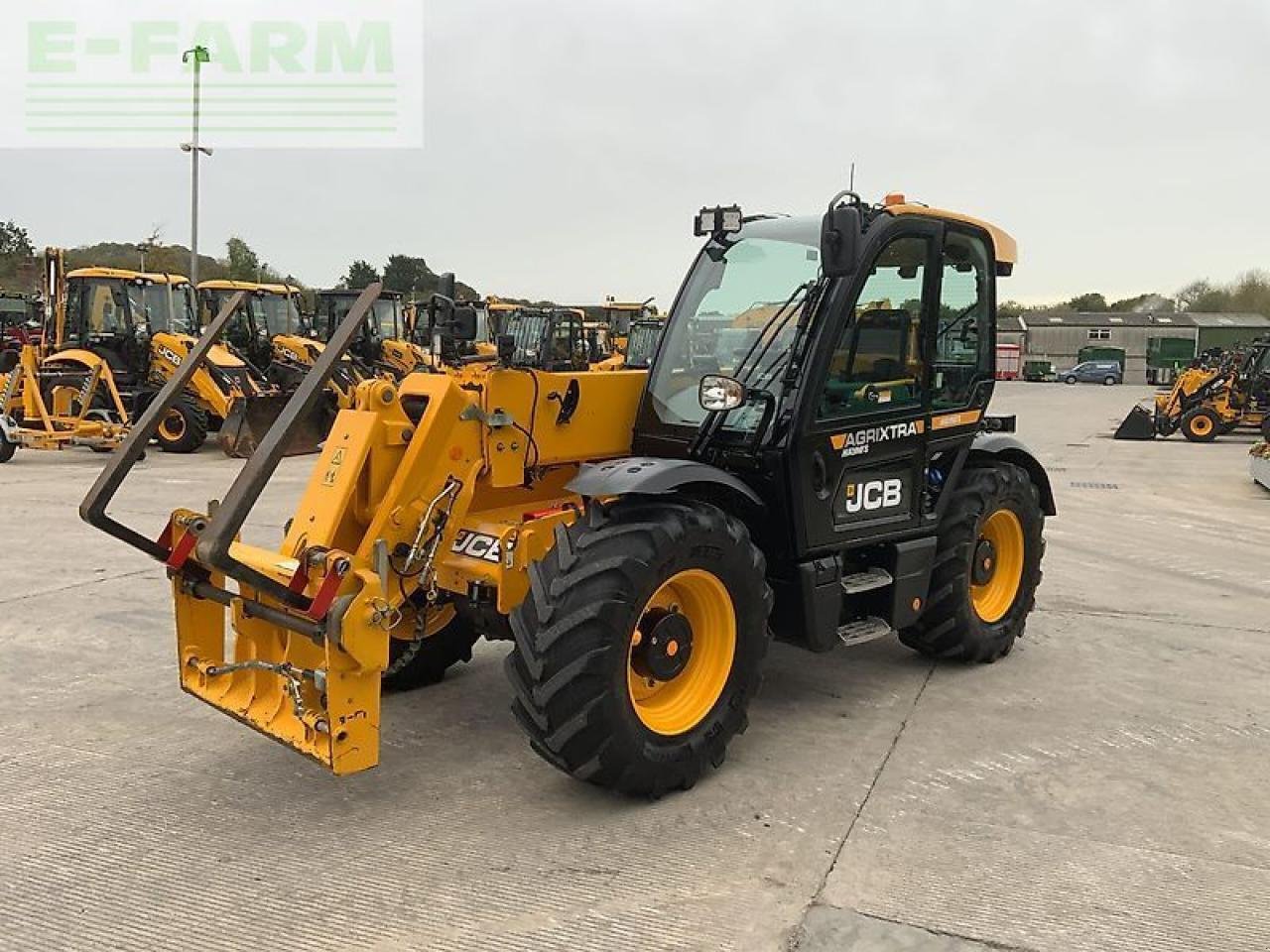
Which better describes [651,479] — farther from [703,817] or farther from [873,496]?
[873,496]

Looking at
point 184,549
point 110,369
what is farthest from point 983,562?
point 110,369

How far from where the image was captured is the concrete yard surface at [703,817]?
3.07 metres

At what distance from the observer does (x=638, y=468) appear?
3916 mm

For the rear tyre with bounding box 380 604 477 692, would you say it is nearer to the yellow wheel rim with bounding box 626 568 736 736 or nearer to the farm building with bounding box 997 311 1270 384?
the yellow wheel rim with bounding box 626 568 736 736

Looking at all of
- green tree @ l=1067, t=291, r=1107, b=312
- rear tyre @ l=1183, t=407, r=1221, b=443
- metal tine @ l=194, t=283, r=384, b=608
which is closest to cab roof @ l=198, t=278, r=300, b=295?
metal tine @ l=194, t=283, r=384, b=608

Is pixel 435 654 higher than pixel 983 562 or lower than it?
lower

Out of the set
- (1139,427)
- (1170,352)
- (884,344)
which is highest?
(1170,352)

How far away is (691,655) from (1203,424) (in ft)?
63.1

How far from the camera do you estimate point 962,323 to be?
529 cm

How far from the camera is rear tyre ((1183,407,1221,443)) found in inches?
787

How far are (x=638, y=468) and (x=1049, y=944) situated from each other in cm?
200

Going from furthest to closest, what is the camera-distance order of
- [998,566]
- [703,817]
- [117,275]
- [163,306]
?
[163,306]
[117,275]
[998,566]
[703,817]

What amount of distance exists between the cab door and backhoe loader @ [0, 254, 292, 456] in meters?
11.5

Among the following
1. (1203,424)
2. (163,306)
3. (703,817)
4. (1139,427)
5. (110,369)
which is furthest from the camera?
(1139,427)
